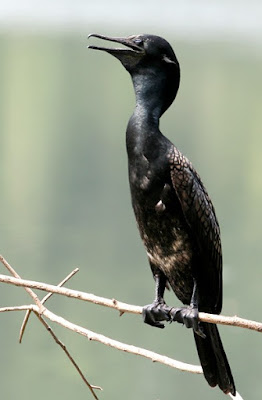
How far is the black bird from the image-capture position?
3.97m

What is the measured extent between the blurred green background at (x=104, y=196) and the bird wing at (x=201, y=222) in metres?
5.82

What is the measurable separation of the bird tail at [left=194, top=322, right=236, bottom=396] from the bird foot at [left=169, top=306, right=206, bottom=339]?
0.07 metres

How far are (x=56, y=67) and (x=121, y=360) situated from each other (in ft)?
77.3

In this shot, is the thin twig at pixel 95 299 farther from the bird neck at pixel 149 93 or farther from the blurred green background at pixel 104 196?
the blurred green background at pixel 104 196

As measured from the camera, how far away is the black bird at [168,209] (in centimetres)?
397

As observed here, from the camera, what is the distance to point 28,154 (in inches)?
846

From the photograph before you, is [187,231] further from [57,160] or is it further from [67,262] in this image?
[57,160]

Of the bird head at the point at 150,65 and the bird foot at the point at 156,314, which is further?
the bird foot at the point at 156,314

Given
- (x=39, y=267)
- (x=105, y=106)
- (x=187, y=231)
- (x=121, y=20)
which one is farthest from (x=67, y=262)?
(x=121, y=20)

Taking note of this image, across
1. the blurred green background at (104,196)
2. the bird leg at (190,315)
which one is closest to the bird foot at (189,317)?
the bird leg at (190,315)

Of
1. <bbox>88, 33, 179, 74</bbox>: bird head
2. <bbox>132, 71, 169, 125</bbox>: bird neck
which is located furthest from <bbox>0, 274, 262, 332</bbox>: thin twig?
<bbox>88, 33, 179, 74</bbox>: bird head

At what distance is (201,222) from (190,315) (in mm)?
328

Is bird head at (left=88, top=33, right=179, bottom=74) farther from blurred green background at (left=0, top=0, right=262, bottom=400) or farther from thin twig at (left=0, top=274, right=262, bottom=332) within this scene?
blurred green background at (left=0, top=0, right=262, bottom=400)

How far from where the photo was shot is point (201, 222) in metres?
4.16
